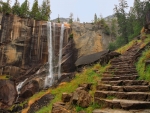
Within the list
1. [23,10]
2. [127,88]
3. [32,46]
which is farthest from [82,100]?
[23,10]

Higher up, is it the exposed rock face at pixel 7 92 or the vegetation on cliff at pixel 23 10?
the vegetation on cliff at pixel 23 10

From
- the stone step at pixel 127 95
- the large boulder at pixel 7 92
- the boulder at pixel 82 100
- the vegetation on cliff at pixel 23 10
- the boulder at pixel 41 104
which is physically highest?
the vegetation on cliff at pixel 23 10

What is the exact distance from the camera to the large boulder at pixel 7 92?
21.9 meters

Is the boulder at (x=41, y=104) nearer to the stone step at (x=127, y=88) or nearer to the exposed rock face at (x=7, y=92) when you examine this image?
the stone step at (x=127, y=88)

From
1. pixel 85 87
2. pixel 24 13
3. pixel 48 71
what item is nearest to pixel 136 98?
pixel 85 87

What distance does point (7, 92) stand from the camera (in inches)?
892

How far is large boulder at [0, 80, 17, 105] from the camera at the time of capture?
21914 mm

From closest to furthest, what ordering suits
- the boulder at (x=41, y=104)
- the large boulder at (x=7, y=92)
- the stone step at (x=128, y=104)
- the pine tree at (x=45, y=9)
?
the stone step at (x=128, y=104)
the boulder at (x=41, y=104)
the large boulder at (x=7, y=92)
the pine tree at (x=45, y=9)

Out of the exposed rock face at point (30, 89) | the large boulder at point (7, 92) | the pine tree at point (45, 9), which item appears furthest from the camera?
the pine tree at point (45, 9)

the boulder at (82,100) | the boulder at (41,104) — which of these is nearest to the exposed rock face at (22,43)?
the boulder at (41,104)

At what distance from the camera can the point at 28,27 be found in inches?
1310

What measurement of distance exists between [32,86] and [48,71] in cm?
396

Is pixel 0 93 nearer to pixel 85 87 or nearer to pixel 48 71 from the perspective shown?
pixel 48 71

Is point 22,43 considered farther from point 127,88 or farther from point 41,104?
point 127,88
